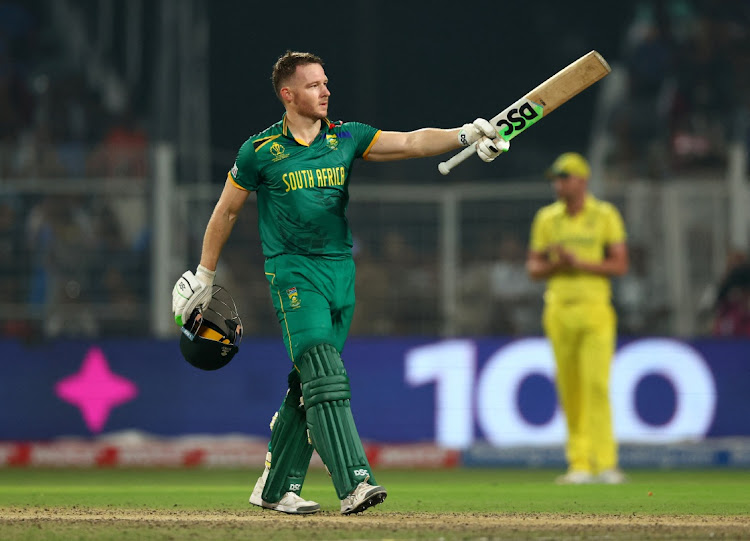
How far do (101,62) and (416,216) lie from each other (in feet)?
22.6

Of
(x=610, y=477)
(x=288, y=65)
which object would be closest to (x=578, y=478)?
(x=610, y=477)

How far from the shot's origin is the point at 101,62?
1659cm

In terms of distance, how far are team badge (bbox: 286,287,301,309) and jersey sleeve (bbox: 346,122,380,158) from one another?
0.66 metres

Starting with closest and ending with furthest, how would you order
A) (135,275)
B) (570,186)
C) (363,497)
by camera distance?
1. (363,497)
2. (570,186)
3. (135,275)

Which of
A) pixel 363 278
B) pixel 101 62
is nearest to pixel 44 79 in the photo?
pixel 101 62

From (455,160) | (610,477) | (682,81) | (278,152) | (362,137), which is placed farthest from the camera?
(682,81)

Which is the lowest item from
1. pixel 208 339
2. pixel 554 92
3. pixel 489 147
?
pixel 208 339

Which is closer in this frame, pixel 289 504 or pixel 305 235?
pixel 305 235

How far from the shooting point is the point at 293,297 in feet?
18.7

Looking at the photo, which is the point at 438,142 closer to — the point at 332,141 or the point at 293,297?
the point at 332,141

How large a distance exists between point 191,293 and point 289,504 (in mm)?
999

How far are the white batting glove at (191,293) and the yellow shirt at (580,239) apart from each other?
341 centimetres

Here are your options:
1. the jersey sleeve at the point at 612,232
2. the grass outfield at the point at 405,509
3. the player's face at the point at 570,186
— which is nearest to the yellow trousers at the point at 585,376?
the grass outfield at the point at 405,509

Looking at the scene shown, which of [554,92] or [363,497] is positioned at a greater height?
[554,92]
